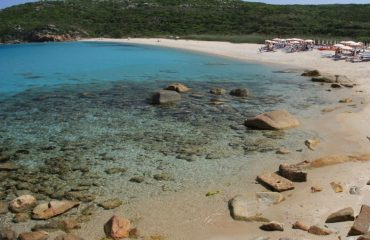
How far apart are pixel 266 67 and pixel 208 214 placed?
2947 centimetres

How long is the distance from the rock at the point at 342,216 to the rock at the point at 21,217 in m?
6.64

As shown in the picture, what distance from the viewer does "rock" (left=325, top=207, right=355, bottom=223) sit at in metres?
8.25

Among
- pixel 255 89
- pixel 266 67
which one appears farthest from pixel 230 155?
pixel 266 67

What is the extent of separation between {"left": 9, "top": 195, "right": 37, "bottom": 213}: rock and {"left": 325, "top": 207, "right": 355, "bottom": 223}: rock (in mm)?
6838

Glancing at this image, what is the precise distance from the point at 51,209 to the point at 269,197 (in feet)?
17.0

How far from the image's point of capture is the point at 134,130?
53.2ft

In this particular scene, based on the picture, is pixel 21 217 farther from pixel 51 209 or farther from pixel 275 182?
pixel 275 182

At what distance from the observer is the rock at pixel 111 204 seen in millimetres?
9703

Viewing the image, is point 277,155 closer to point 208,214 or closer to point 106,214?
point 208,214

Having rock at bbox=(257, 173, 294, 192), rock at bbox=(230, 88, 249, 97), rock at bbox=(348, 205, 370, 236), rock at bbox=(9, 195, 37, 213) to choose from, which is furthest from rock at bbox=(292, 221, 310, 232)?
rock at bbox=(230, 88, 249, 97)

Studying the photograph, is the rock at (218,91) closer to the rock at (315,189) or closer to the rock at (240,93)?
the rock at (240,93)

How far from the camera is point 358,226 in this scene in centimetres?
758

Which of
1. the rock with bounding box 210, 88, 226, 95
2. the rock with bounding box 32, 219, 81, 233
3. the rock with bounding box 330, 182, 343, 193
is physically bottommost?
the rock with bounding box 32, 219, 81, 233

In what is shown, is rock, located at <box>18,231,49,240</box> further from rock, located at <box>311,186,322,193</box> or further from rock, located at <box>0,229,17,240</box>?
rock, located at <box>311,186,322,193</box>
